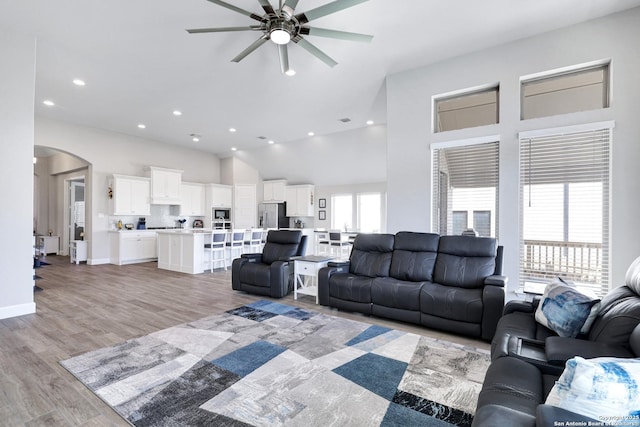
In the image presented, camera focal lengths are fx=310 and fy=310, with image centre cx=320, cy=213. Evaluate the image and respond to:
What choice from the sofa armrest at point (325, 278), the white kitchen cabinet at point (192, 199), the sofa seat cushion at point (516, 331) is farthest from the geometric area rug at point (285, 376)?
the white kitchen cabinet at point (192, 199)

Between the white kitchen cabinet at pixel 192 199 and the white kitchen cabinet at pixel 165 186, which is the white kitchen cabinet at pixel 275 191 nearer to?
the white kitchen cabinet at pixel 192 199

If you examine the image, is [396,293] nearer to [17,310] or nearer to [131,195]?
[17,310]

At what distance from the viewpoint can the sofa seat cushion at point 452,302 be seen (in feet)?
10.2

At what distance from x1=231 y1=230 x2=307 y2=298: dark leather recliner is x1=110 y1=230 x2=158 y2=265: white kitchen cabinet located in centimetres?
459

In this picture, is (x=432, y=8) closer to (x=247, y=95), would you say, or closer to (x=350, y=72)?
(x=350, y=72)

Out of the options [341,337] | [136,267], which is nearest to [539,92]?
[341,337]

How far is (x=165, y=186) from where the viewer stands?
29.3 ft

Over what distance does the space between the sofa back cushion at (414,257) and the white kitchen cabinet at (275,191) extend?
674cm

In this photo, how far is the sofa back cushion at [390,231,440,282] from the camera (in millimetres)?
3828

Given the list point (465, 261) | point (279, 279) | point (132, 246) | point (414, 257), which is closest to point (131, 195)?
point (132, 246)

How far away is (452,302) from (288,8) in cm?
341

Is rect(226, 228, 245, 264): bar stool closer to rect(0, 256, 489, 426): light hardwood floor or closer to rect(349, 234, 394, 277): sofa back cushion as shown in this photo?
rect(0, 256, 489, 426): light hardwood floor

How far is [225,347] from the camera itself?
290 cm

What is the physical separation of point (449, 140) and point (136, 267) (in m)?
7.45
